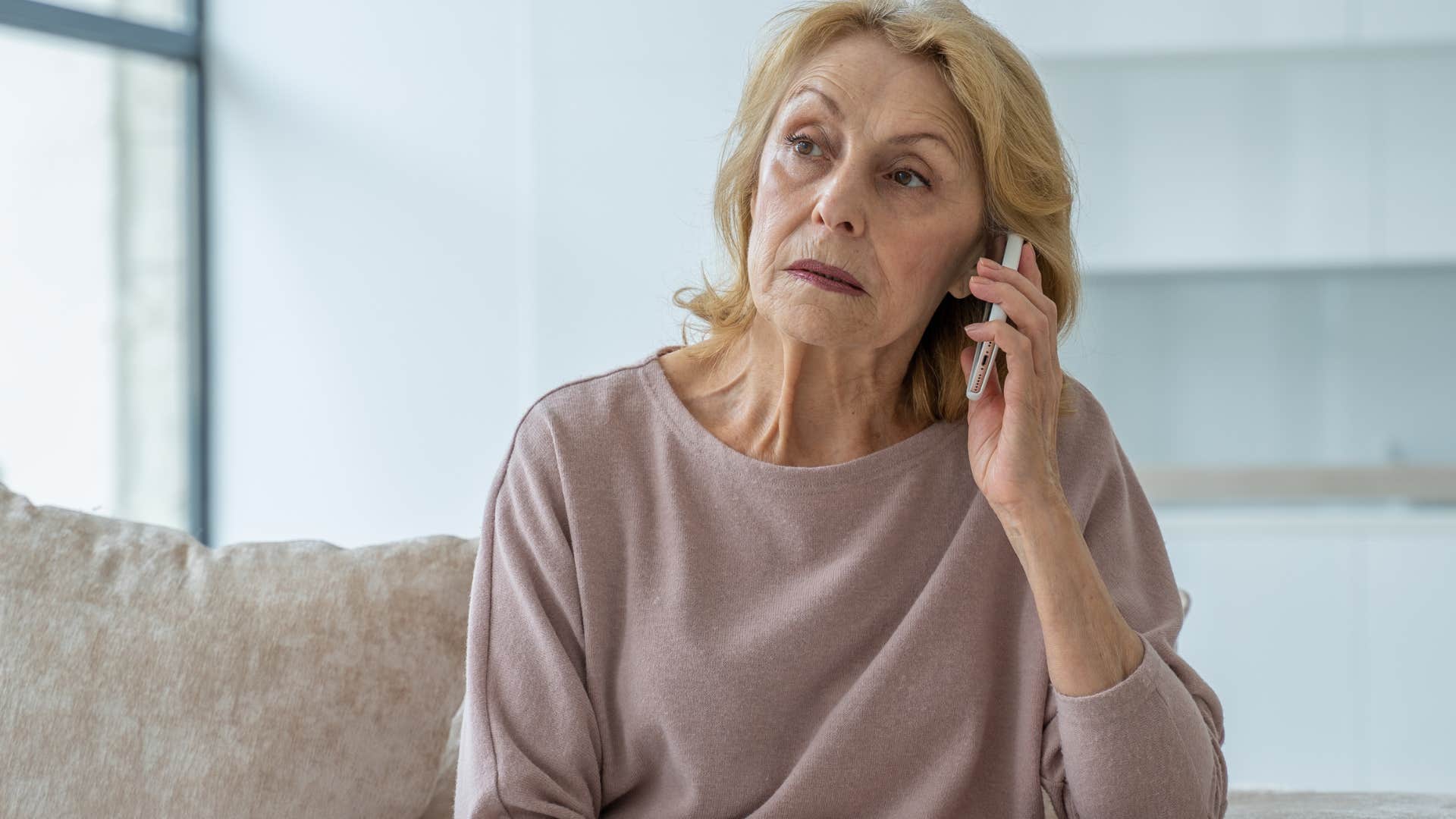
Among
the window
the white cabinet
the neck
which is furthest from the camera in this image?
the window

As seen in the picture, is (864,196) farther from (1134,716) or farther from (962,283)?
(1134,716)

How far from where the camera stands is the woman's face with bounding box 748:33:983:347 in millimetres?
1385

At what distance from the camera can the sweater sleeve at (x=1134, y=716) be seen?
4.20 feet

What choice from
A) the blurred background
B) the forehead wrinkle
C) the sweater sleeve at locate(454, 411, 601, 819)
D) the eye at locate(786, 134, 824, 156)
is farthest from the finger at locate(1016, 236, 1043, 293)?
the blurred background

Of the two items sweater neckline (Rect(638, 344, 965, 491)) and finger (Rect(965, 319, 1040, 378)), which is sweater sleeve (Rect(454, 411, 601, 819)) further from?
finger (Rect(965, 319, 1040, 378))

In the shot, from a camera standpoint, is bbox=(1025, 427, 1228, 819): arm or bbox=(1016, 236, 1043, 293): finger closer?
bbox=(1025, 427, 1228, 819): arm

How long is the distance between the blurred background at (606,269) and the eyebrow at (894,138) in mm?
1743

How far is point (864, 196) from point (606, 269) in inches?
101

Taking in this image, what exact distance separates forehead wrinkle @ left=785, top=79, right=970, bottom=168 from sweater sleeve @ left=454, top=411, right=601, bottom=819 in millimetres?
469

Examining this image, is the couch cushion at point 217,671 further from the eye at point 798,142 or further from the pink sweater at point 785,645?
the eye at point 798,142

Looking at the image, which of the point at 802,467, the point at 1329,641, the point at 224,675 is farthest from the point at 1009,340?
the point at 1329,641

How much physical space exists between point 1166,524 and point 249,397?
115 inches

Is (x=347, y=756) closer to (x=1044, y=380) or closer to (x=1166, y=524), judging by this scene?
(x=1044, y=380)

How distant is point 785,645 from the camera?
4.56 feet
